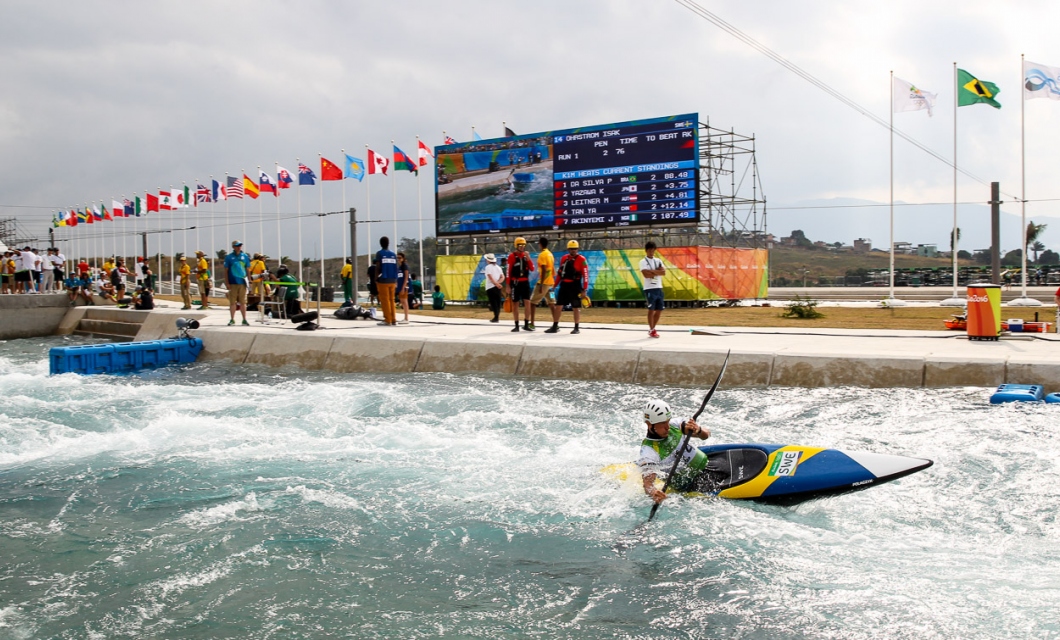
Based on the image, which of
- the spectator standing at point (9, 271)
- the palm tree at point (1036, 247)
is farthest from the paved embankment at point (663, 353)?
the palm tree at point (1036, 247)

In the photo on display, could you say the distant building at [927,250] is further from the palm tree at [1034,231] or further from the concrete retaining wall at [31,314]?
the concrete retaining wall at [31,314]

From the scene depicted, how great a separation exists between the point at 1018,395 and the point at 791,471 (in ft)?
15.6

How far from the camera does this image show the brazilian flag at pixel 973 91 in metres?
26.6

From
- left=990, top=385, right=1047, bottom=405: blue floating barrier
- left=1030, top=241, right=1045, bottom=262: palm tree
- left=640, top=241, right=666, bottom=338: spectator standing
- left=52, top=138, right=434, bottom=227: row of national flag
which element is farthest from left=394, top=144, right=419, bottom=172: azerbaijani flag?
left=1030, top=241, right=1045, bottom=262: palm tree

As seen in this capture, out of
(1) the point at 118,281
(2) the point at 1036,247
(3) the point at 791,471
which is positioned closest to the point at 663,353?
(3) the point at 791,471

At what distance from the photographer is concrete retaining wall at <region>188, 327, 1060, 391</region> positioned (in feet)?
37.8

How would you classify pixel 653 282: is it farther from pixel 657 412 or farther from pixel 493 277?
pixel 657 412

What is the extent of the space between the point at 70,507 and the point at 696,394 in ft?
28.0

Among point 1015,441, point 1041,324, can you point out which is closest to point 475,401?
point 1015,441

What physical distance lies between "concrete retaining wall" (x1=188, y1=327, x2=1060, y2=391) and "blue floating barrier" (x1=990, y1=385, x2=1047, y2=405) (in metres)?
0.57

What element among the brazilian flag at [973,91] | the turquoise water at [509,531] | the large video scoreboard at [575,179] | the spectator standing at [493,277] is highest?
the brazilian flag at [973,91]

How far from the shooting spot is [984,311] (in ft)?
46.2

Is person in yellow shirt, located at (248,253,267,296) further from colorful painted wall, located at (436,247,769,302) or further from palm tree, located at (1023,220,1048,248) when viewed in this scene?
palm tree, located at (1023,220,1048,248)

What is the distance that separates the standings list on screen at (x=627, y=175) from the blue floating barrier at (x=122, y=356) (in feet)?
48.8
